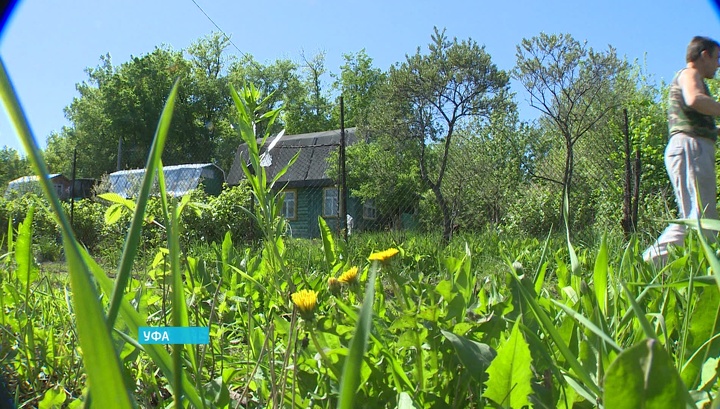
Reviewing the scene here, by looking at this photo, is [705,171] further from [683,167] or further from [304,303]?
[304,303]

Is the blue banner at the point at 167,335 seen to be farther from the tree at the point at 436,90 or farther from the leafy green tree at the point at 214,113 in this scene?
the leafy green tree at the point at 214,113

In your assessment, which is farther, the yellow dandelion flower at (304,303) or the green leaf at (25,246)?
the green leaf at (25,246)

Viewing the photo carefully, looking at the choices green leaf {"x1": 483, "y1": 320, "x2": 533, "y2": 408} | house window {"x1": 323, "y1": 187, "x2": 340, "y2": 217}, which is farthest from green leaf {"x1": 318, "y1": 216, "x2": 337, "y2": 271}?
house window {"x1": 323, "y1": 187, "x2": 340, "y2": 217}

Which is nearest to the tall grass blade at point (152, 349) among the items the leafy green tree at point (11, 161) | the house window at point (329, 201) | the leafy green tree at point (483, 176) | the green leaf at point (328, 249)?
the leafy green tree at point (11, 161)

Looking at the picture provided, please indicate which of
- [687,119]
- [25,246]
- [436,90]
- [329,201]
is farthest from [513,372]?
[329,201]

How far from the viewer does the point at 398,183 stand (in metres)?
16.8

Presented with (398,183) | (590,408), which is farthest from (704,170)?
(398,183)

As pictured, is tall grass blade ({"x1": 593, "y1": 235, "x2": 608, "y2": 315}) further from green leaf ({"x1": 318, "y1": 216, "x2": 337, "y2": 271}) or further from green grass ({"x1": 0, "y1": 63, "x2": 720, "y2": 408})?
green leaf ({"x1": 318, "y1": 216, "x2": 337, "y2": 271})

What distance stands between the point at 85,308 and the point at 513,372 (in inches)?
20.3

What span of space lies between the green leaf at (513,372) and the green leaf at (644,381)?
192mm

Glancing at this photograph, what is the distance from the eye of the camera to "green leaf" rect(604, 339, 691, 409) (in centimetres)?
40

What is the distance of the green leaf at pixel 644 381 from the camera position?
40cm

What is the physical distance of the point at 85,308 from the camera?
259 mm

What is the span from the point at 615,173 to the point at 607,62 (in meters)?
2.99
